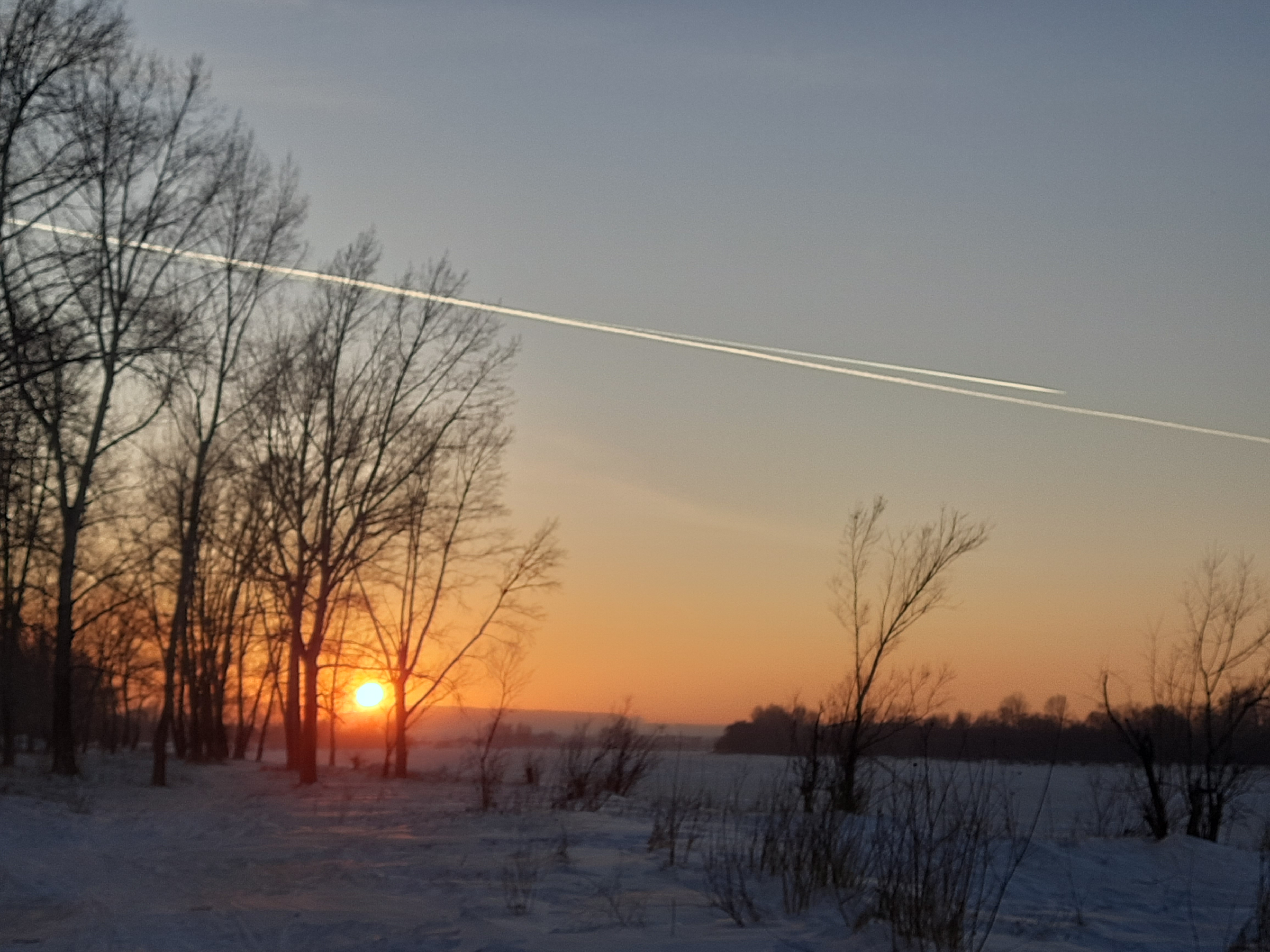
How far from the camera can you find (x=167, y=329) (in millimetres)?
19719

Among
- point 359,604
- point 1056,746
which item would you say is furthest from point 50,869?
point 359,604

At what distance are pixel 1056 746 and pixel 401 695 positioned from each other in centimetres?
2937

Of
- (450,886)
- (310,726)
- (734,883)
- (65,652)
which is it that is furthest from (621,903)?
(310,726)

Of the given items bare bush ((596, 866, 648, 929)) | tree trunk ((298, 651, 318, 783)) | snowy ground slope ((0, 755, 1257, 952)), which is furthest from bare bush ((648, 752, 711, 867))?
tree trunk ((298, 651, 318, 783))

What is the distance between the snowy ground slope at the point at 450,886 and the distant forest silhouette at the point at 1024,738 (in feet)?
1.40

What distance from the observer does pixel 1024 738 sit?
13531 millimetres

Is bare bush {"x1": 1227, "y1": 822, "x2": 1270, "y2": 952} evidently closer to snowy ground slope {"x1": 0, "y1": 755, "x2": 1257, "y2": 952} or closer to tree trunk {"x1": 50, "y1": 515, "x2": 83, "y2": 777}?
snowy ground slope {"x1": 0, "y1": 755, "x2": 1257, "y2": 952}

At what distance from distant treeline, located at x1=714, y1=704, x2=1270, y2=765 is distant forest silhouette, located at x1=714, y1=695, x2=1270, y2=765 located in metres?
0.02

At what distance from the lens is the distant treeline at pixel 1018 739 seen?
876cm

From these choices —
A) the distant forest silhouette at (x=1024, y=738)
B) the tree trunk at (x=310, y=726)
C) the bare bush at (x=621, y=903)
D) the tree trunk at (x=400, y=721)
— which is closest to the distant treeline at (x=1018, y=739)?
the distant forest silhouette at (x=1024, y=738)

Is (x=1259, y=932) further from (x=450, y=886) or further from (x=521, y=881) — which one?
(x=450, y=886)

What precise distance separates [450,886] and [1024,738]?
7013mm

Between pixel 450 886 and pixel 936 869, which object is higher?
pixel 936 869

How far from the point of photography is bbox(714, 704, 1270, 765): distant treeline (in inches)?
345
